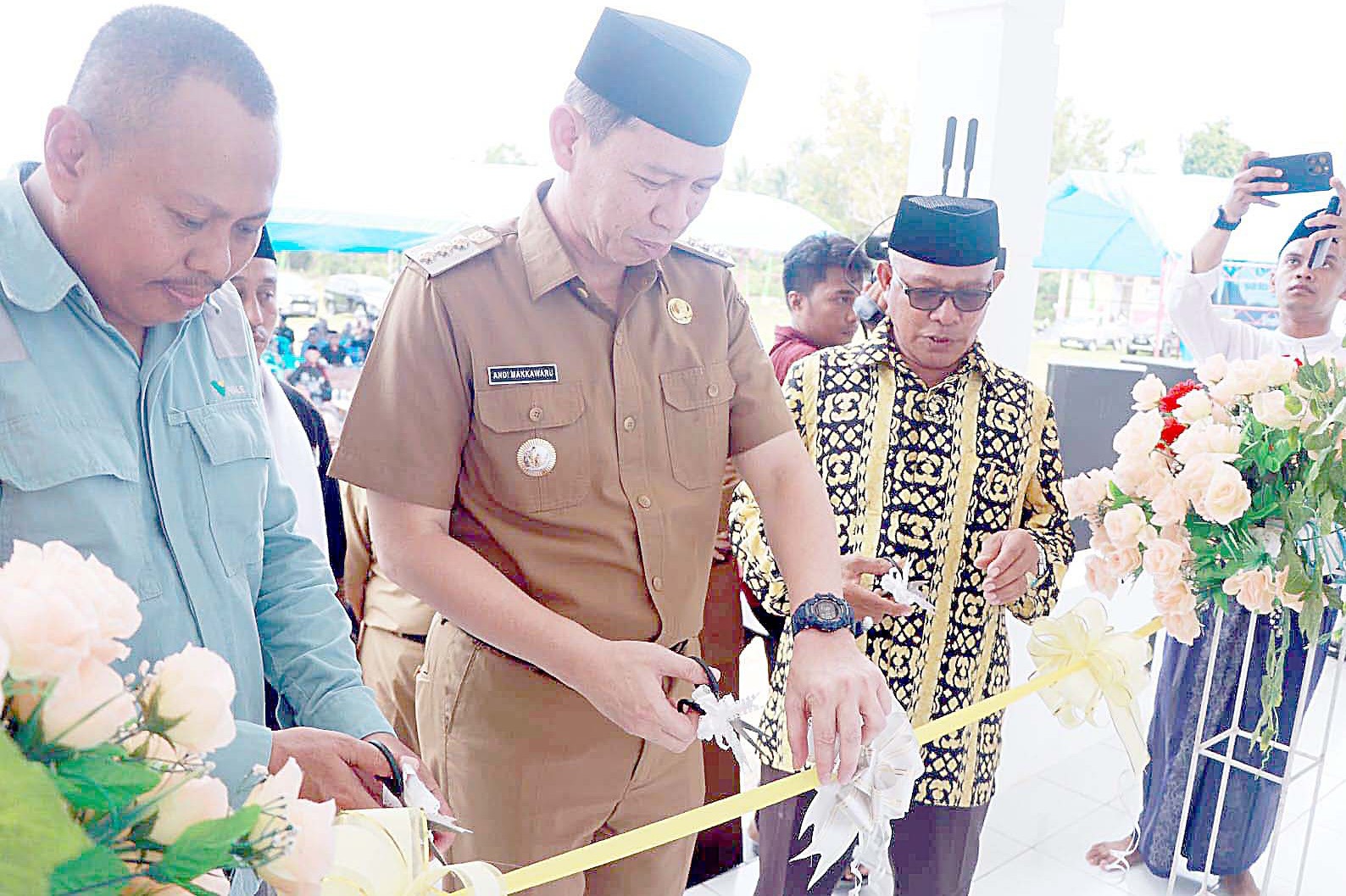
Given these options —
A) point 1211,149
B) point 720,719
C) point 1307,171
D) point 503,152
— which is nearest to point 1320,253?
point 1307,171

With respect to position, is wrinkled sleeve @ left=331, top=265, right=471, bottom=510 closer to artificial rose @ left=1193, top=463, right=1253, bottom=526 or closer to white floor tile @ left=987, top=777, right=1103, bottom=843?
artificial rose @ left=1193, top=463, right=1253, bottom=526

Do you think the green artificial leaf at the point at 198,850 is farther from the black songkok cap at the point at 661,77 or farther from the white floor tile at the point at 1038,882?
the white floor tile at the point at 1038,882

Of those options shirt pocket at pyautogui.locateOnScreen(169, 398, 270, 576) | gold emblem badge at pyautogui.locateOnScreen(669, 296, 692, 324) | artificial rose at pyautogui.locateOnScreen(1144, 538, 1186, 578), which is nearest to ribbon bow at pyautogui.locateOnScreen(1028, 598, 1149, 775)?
artificial rose at pyautogui.locateOnScreen(1144, 538, 1186, 578)

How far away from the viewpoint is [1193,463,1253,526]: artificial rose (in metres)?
1.61

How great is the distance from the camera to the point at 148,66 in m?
0.89

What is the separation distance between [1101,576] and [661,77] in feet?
4.08

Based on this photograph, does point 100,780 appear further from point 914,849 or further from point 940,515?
point 914,849

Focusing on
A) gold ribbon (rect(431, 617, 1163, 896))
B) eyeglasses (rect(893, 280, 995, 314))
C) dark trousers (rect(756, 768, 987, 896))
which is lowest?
dark trousers (rect(756, 768, 987, 896))

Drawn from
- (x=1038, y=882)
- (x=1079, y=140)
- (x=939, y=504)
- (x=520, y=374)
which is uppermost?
(x=1079, y=140)

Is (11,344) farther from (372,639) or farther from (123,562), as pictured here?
(372,639)

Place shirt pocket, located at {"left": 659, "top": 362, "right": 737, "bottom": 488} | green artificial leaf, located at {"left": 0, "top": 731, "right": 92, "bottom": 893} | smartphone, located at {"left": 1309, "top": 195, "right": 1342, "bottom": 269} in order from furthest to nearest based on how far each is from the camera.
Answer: smartphone, located at {"left": 1309, "top": 195, "right": 1342, "bottom": 269} < shirt pocket, located at {"left": 659, "top": 362, "right": 737, "bottom": 488} < green artificial leaf, located at {"left": 0, "top": 731, "right": 92, "bottom": 893}

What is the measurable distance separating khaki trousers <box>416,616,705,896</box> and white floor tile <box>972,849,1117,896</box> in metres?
1.78

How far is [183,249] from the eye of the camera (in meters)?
0.93

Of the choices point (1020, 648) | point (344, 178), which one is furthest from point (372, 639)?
point (344, 178)
